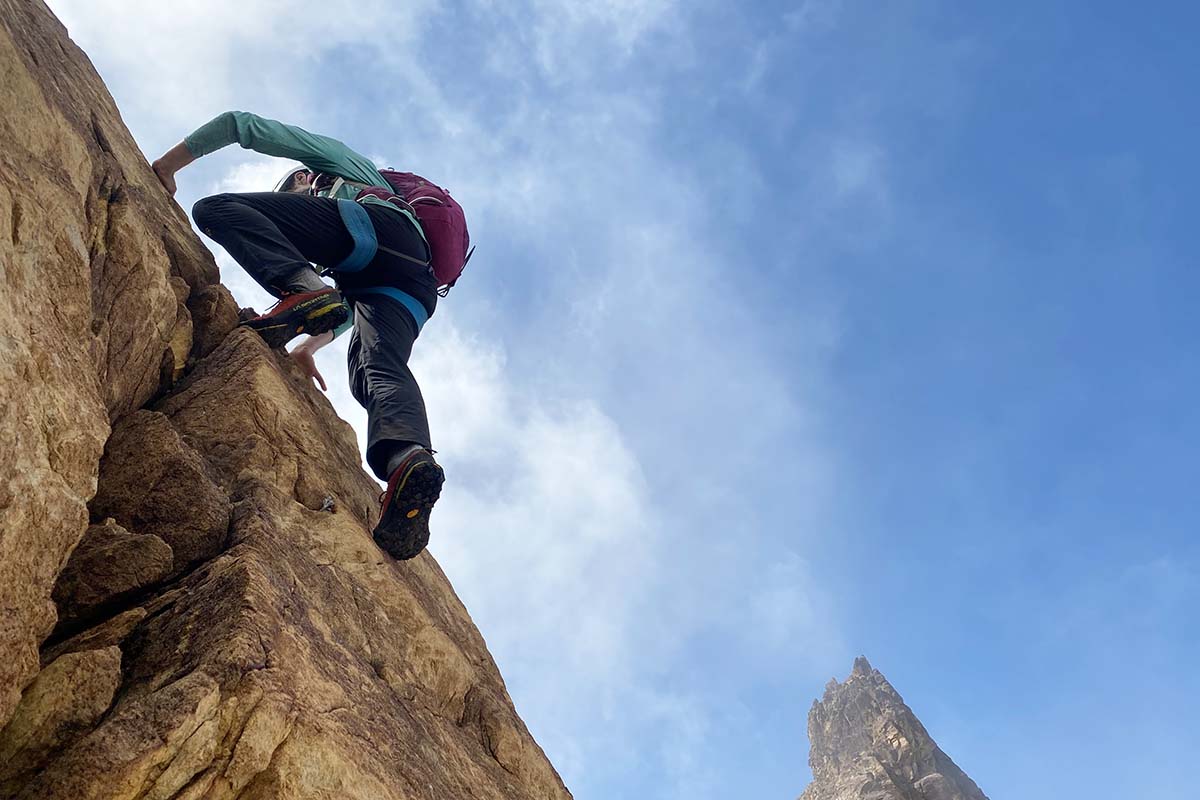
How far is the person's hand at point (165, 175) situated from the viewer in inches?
336

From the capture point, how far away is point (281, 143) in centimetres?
857

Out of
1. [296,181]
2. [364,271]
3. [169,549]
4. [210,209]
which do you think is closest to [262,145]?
[296,181]

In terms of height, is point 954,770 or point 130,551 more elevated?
point 954,770

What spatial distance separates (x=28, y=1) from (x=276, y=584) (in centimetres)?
586

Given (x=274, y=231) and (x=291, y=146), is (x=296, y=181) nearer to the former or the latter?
(x=291, y=146)

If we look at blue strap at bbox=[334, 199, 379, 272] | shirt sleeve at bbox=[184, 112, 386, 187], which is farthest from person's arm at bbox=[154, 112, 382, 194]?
blue strap at bbox=[334, 199, 379, 272]

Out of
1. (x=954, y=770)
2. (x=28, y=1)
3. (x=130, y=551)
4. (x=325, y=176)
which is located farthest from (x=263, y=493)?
(x=954, y=770)

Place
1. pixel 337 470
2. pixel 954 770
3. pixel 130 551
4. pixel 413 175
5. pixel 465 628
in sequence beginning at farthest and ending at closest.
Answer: pixel 954 770 < pixel 413 175 < pixel 465 628 < pixel 337 470 < pixel 130 551

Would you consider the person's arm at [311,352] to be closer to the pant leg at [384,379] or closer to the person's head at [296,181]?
the pant leg at [384,379]

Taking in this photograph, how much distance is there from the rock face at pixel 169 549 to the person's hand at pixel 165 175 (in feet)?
1.11

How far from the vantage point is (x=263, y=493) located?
245 inches

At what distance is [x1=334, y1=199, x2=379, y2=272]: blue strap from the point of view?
8039 millimetres

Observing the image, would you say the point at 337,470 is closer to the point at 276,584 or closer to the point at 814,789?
the point at 276,584

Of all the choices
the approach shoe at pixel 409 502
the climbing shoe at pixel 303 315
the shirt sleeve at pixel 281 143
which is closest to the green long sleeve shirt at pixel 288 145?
the shirt sleeve at pixel 281 143
